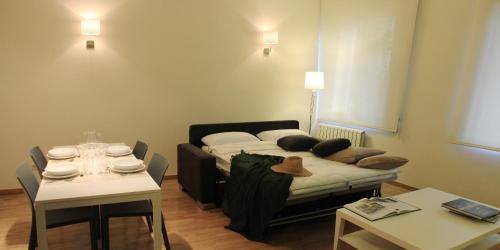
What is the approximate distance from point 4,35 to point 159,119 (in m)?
1.85

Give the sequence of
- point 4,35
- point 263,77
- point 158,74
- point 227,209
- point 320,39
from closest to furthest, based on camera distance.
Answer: point 227,209, point 4,35, point 158,74, point 263,77, point 320,39

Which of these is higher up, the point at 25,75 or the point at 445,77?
the point at 445,77

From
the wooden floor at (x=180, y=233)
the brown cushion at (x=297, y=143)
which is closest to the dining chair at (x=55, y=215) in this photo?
the wooden floor at (x=180, y=233)

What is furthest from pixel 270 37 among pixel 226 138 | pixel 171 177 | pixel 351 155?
pixel 171 177

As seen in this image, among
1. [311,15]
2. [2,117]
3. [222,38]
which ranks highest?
[311,15]

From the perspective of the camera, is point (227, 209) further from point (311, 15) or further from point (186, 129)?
point (311, 15)

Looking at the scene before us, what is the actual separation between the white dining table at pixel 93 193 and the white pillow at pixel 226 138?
5.56ft

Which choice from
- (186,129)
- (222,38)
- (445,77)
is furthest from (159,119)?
(445,77)

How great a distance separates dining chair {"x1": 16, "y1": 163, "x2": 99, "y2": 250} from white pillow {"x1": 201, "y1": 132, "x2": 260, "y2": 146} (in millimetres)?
1750

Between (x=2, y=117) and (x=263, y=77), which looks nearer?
(x=2, y=117)

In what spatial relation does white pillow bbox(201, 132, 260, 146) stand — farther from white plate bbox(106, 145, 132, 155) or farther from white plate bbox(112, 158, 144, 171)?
white plate bbox(112, 158, 144, 171)

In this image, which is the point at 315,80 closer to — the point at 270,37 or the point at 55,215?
the point at 270,37

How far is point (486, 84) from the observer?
10.5ft

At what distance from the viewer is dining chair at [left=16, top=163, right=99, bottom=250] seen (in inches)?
78.4
